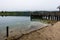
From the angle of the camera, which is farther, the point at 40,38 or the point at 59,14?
the point at 59,14

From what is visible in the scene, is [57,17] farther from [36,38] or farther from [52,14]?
[36,38]

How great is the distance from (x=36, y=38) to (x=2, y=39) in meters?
4.23

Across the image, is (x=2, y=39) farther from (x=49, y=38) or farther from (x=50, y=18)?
(x=50, y=18)

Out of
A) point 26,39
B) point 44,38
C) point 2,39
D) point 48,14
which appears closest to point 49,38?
point 44,38

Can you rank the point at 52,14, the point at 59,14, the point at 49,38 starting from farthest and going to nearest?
the point at 52,14, the point at 59,14, the point at 49,38

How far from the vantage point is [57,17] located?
4012 centimetres

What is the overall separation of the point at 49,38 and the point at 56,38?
674 mm

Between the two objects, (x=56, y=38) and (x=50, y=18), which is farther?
(x=50, y=18)

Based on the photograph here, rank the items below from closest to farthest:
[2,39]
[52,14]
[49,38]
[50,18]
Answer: [49,38] → [2,39] → [52,14] → [50,18]

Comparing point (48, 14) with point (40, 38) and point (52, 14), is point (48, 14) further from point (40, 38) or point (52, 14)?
point (40, 38)

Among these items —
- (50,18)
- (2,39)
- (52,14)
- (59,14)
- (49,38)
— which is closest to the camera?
(49,38)

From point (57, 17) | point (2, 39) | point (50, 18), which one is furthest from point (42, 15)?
point (2, 39)

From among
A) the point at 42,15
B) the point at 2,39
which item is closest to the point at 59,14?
the point at 42,15

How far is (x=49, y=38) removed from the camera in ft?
41.7
